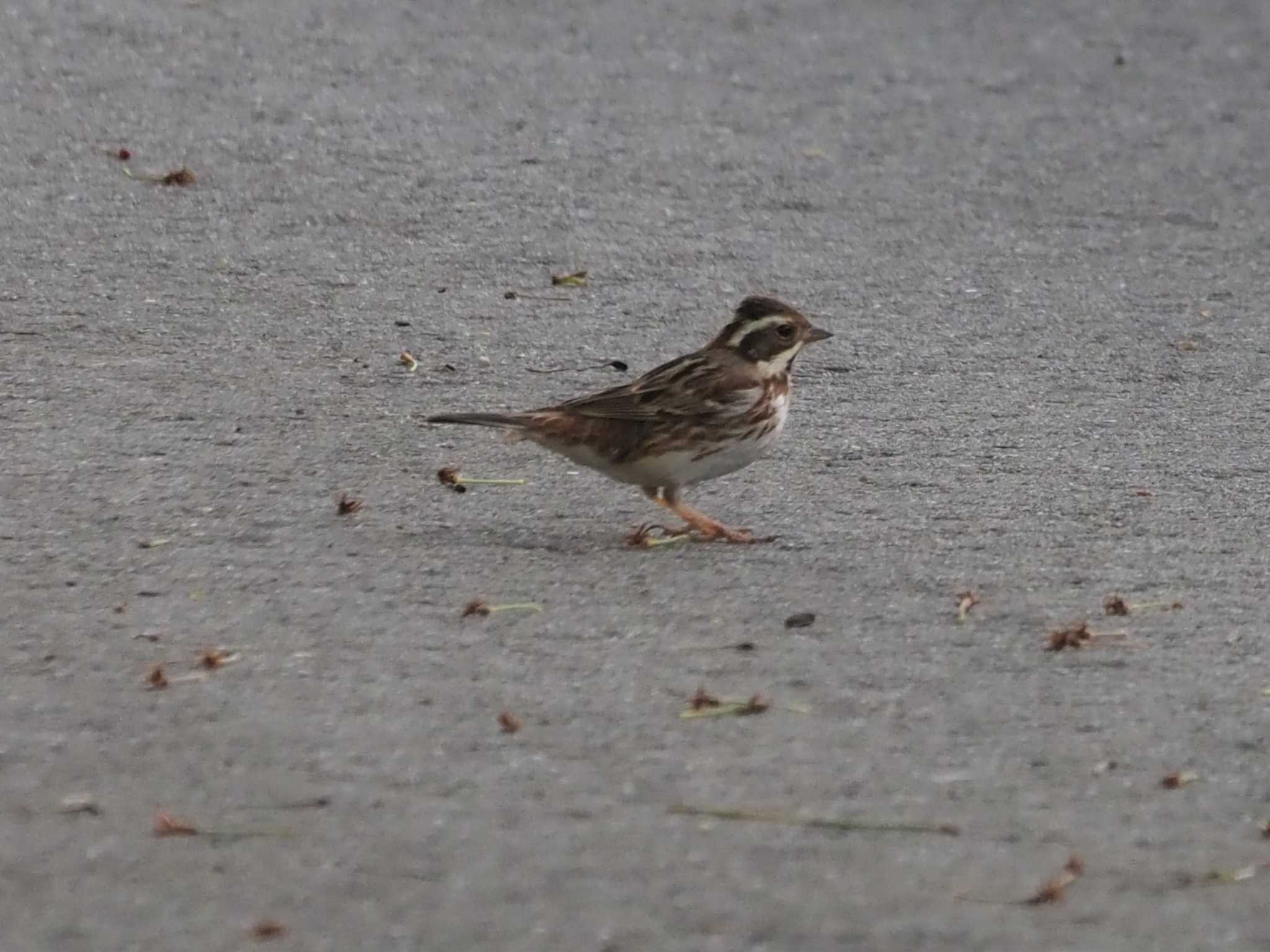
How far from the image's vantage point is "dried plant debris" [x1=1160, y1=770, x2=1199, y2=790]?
216 inches

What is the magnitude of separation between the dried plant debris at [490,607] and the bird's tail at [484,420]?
0.90m

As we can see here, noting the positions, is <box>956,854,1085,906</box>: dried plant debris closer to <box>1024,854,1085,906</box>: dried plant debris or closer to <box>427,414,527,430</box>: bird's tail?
<box>1024,854,1085,906</box>: dried plant debris

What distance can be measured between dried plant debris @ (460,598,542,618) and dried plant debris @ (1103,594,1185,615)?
5.45 ft

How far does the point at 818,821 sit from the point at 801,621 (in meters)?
1.44

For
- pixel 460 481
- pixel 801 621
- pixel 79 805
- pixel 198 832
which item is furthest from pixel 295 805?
pixel 460 481

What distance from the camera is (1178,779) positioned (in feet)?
18.0

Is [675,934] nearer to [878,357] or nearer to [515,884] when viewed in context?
[515,884]

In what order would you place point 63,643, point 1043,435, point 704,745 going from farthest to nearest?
point 1043,435 < point 63,643 < point 704,745

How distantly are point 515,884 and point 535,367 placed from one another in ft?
15.3

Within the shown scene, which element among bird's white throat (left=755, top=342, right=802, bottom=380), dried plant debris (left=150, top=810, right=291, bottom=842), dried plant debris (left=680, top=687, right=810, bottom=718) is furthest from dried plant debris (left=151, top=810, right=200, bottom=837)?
bird's white throat (left=755, top=342, right=802, bottom=380)

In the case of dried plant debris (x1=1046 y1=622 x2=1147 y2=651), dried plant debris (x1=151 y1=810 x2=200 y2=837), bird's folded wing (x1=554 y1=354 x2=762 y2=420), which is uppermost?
bird's folded wing (x1=554 y1=354 x2=762 y2=420)

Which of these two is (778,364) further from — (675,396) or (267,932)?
(267,932)

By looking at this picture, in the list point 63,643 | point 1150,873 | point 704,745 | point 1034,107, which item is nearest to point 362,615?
point 63,643

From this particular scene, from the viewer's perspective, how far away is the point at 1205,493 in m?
8.02
